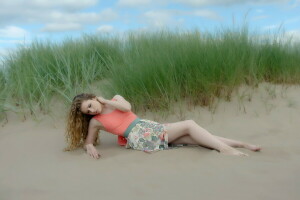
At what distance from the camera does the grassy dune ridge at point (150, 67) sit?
4.93 m

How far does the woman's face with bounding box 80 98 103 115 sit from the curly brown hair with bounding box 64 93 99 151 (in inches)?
3.0

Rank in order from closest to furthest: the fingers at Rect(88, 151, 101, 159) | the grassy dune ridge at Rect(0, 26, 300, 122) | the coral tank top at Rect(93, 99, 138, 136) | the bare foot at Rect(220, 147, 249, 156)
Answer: the bare foot at Rect(220, 147, 249, 156) < the fingers at Rect(88, 151, 101, 159) < the coral tank top at Rect(93, 99, 138, 136) < the grassy dune ridge at Rect(0, 26, 300, 122)

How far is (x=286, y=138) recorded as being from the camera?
432cm

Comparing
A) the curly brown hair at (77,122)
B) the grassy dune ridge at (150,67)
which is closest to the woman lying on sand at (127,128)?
the curly brown hair at (77,122)

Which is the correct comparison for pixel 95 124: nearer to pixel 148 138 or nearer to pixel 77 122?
pixel 77 122

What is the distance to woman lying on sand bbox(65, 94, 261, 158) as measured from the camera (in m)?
3.77

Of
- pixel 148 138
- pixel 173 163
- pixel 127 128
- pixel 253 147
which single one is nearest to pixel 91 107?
pixel 127 128

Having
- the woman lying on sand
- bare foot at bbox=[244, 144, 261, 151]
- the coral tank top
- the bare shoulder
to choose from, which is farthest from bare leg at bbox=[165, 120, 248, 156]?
the bare shoulder

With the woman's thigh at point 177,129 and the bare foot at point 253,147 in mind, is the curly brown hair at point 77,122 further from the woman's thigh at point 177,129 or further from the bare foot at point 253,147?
the bare foot at point 253,147

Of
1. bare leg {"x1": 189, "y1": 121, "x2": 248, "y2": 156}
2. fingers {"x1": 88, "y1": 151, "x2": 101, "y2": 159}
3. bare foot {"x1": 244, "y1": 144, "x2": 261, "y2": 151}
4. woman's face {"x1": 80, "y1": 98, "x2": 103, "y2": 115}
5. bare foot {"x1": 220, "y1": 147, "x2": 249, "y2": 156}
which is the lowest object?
fingers {"x1": 88, "y1": 151, "x2": 101, "y2": 159}

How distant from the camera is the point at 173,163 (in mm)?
3287

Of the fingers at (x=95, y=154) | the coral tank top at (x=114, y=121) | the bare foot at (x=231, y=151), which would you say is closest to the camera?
the bare foot at (x=231, y=151)

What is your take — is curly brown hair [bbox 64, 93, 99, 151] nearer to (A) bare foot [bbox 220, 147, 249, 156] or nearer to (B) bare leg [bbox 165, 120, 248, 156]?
(B) bare leg [bbox 165, 120, 248, 156]

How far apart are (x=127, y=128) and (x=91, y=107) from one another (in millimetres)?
410
